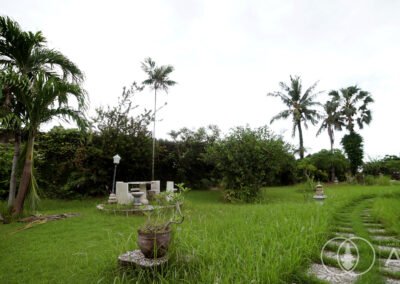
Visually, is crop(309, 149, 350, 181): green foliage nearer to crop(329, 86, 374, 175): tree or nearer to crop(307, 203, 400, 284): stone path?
crop(329, 86, 374, 175): tree

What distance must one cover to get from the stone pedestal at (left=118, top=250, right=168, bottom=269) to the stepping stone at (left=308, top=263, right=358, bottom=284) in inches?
57.5

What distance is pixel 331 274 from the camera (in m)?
1.87

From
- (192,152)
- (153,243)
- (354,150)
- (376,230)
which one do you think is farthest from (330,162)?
(153,243)

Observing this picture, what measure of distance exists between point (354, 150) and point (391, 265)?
730 inches

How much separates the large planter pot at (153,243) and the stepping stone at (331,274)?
4.82 ft

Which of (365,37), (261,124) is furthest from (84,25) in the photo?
(365,37)

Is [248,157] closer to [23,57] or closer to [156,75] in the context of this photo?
[23,57]

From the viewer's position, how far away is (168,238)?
A: 231 centimetres

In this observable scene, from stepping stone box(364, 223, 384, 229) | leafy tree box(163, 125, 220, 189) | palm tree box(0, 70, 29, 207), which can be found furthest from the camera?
leafy tree box(163, 125, 220, 189)

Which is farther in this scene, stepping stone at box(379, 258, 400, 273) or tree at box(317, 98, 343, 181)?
tree at box(317, 98, 343, 181)

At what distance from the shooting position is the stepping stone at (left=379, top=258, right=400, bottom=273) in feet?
6.15

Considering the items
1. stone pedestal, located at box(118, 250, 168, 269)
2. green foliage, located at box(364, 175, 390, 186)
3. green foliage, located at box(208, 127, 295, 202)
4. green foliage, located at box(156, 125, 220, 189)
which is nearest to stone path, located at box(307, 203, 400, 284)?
stone pedestal, located at box(118, 250, 168, 269)

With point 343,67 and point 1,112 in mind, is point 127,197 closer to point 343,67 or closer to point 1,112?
point 1,112

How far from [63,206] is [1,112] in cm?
394
